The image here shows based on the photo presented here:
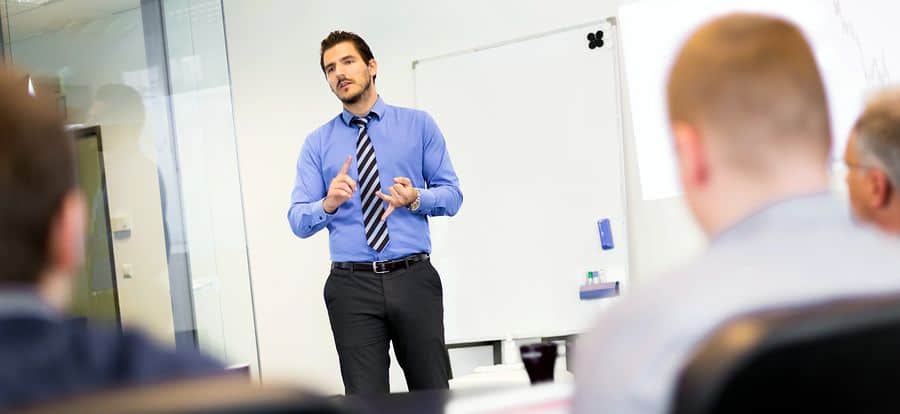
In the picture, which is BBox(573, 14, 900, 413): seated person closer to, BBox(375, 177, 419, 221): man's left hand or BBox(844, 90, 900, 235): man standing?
BBox(844, 90, 900, 235): man standing

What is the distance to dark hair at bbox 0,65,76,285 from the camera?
794 mm

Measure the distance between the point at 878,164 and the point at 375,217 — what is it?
7.37 feet

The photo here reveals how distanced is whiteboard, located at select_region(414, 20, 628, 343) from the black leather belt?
1.33 metres

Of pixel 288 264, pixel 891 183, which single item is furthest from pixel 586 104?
pixel 891 183

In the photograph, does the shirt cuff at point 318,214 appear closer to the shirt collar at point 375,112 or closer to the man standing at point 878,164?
the shirt collar at point 375,112

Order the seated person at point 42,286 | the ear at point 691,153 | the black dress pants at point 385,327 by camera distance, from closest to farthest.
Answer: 1. the seated person at point 42,286
2. the ear at point 691,153
3. the black dress pants at point 385,327

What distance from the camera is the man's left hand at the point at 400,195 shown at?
12.0 ft

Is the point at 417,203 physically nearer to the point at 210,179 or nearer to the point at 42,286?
the point at 210,179

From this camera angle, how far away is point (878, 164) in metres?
1.88

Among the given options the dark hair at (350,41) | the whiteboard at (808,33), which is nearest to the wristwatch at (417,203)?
the dark hair at (350,41)

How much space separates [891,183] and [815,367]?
1181 mm

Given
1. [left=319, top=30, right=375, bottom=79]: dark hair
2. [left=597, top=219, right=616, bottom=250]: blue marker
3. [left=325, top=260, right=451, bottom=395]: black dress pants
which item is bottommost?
[left=325, top=260, right=451, bottom=395]: black dress pants

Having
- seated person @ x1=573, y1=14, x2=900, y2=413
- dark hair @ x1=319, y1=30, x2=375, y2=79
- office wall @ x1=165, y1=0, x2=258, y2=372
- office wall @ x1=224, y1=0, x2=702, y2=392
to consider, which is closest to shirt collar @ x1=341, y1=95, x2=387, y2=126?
dark hair @ x1=319, y1=30, x2=375, y2=79

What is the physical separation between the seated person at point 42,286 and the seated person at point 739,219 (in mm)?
402
